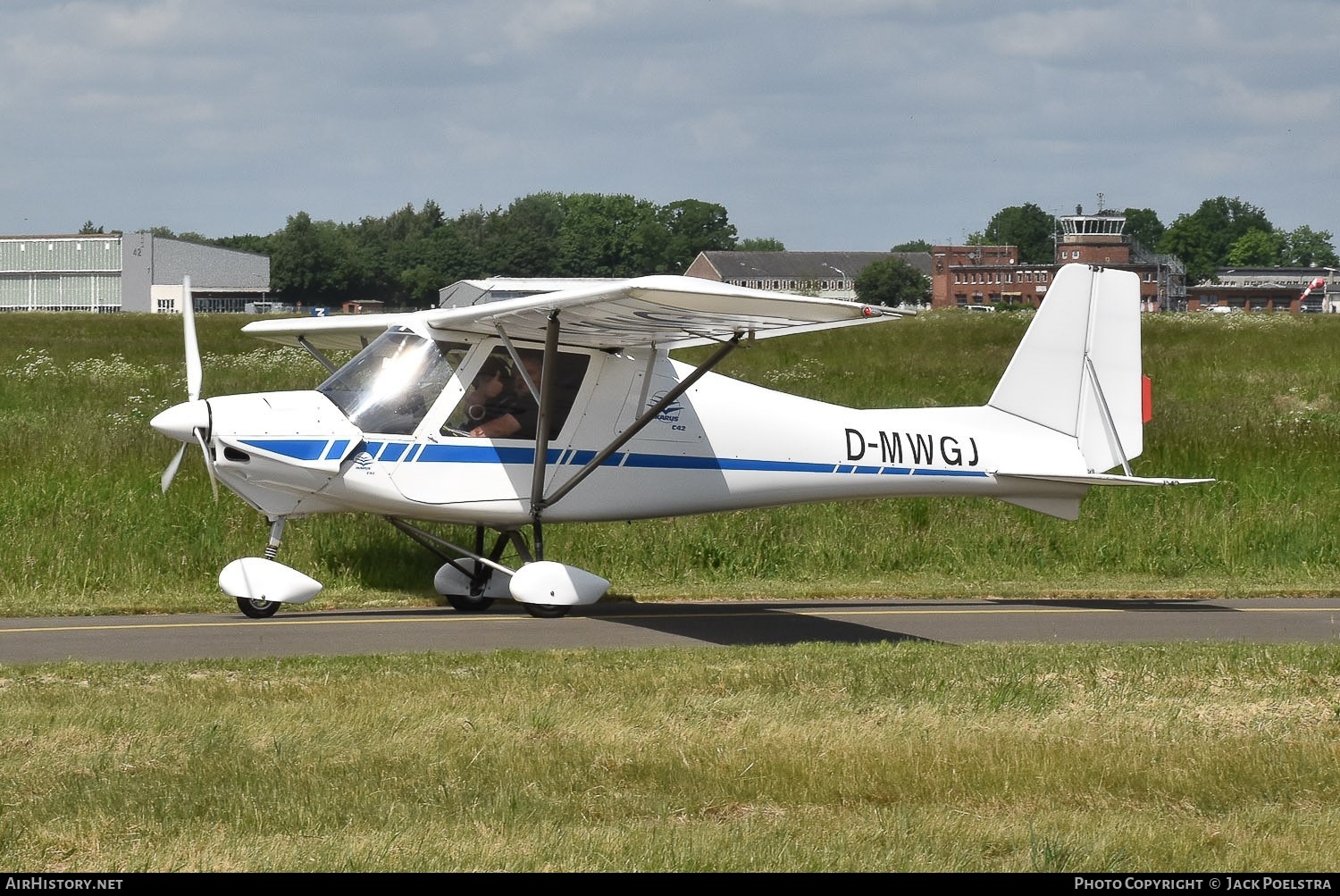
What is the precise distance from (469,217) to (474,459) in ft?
388

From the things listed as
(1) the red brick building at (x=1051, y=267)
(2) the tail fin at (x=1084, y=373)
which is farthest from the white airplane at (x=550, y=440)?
(1) the red brick building at (x=1051, y=267)

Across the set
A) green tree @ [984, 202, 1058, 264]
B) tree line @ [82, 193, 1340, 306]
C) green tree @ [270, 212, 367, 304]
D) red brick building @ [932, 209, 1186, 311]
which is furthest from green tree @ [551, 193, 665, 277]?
green tree @ [984, 202, 1058, 264]

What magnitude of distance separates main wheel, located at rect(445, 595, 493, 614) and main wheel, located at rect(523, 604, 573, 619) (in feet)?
2.31

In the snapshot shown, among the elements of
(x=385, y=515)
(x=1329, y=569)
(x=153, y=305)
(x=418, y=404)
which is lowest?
(x=1329, y=569)

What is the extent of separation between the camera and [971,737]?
7.29m

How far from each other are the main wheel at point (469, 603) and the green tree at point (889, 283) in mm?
101513

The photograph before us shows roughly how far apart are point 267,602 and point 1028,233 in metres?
174

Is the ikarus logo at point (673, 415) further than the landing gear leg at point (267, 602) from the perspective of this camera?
Yes

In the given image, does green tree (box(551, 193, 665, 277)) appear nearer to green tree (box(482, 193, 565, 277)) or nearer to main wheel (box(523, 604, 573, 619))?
green tree (box(482, 193, 565, 277))

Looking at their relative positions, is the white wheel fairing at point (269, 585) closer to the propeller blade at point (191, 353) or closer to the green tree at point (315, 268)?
the propeller blade at point (191, 353)

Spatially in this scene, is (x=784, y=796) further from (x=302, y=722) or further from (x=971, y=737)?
(x=302, y=722)

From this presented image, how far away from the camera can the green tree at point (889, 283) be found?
115269mm

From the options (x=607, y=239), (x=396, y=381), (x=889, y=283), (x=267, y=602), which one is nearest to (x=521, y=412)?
(x=396, y=381)
